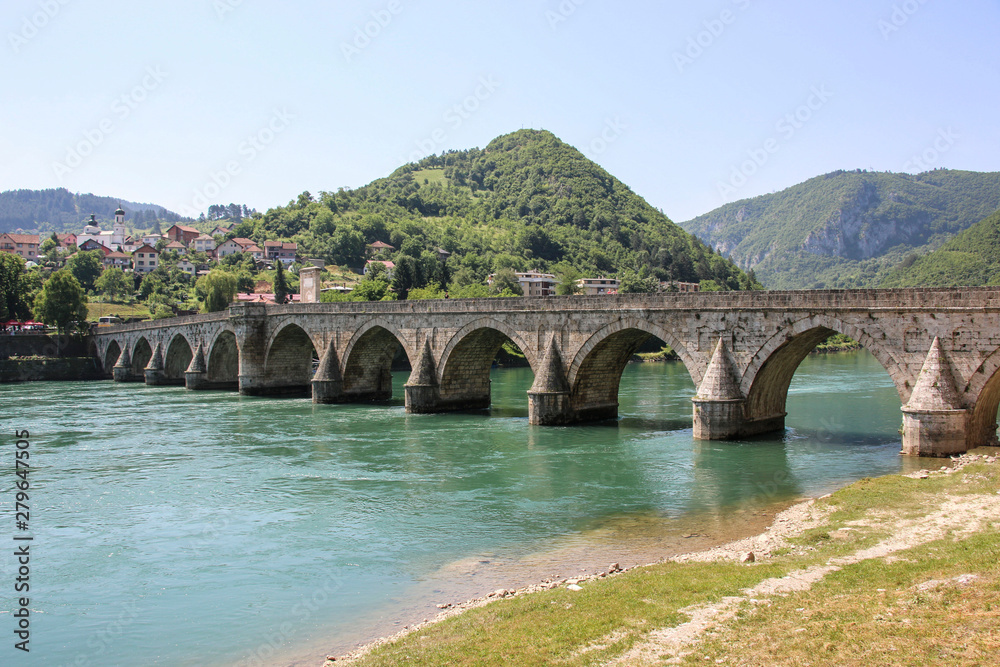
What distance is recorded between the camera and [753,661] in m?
9.01

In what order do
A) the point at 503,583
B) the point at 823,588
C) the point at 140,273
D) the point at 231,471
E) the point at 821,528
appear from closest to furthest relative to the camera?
the point at 823,588 < the point at 503,583 < the point at 821,528 < the point at 231,471 < the point at 140,273

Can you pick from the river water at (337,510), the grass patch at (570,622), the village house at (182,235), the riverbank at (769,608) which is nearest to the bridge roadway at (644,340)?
the river water at (337,510)

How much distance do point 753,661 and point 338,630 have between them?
666 centimetres

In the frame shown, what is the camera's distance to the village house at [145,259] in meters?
139

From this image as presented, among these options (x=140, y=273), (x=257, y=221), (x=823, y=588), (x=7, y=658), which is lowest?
(x=7, y=658)

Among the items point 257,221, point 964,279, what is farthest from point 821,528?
point 257,221

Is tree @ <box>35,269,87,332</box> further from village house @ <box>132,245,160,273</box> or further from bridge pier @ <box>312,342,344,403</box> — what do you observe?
village house @ <box>132,245,160,273</box>

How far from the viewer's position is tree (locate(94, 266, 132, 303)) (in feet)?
375

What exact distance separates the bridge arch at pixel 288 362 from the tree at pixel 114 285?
70.8 meters

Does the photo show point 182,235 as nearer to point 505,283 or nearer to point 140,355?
point 505,283

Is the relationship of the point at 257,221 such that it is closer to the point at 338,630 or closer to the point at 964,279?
the point at 964,279

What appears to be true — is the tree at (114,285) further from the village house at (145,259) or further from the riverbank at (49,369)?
the riverbank at (49,369)

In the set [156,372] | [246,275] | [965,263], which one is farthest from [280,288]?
[965,263]

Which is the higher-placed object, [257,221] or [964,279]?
[257,221]
